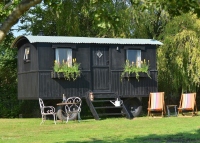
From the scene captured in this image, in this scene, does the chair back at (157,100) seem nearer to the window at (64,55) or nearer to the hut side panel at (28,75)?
the window at (64,55)

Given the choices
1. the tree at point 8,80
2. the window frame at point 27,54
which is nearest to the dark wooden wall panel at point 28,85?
the window frame at point 27,54

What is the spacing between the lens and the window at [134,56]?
19.3 m

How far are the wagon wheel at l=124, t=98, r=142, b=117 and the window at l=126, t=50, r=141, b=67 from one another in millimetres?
1650

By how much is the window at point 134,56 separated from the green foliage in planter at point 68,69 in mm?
2528

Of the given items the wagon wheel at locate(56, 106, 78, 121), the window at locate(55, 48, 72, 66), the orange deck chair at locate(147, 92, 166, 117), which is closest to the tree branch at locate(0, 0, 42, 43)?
the wagon wheel at locate(56, 106, 78, 121)

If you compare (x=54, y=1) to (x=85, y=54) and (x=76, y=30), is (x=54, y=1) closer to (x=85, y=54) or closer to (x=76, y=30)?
(x=85, y=54)

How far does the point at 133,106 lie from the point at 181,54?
3.51 m

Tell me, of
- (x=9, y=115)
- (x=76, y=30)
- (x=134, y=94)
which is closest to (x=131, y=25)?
(x=76, y=30)

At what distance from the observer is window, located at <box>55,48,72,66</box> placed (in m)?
18.0

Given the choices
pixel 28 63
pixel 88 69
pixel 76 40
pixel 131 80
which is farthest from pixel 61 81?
pixel 131 80

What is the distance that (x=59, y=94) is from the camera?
1772cm

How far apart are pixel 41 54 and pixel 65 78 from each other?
4.38ft

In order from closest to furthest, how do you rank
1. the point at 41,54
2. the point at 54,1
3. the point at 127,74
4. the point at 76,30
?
the point at 54,1 → the point at 41,54 → the point at 127,74 → the point at 76,30

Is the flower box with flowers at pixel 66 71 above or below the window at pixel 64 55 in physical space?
below
